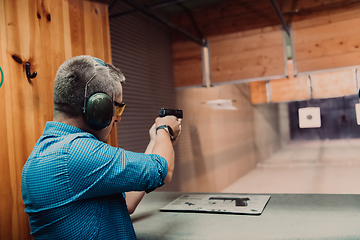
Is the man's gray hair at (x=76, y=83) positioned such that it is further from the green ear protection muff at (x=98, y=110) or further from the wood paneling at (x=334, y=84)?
the wood paneling at (x=334, y=84)

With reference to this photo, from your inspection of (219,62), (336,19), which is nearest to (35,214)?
(219,62)

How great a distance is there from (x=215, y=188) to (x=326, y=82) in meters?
1.46

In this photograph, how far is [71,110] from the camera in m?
0.89

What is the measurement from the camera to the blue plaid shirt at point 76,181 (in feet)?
2.62

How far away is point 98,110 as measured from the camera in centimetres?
87

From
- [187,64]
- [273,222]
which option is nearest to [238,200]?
[273,222]

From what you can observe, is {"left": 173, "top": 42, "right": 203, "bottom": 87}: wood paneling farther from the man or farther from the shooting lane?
the man

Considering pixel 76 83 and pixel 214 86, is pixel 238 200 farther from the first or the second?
pixel 214 86

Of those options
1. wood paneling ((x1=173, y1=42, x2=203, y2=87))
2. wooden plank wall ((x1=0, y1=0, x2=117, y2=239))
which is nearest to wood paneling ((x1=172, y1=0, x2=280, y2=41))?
wood paneling ((x1=173, y1=42, x2=203, y2=87))

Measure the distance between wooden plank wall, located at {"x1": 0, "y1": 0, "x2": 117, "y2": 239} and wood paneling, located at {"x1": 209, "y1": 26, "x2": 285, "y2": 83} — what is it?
1433mm

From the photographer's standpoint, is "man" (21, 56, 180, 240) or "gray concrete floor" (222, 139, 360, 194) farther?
"gray concrete floor" (222, 139, 360, 194)

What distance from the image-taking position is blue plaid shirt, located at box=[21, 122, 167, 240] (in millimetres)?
799

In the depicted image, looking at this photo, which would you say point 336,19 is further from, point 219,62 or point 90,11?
point 90,11

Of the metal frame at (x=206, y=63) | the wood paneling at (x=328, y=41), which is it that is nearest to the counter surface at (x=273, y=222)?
the wood paneling at (x=328, y=41)
